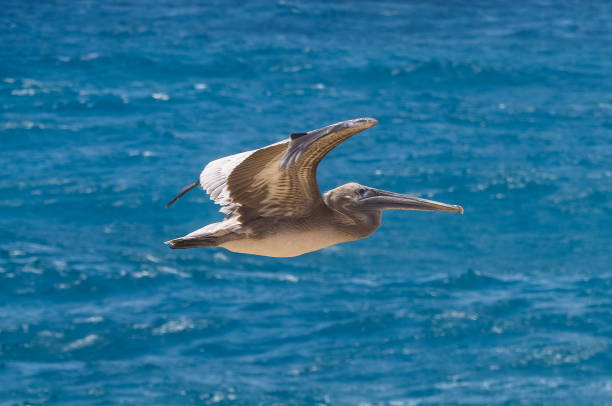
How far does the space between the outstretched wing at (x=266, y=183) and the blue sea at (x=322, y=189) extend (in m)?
22.3

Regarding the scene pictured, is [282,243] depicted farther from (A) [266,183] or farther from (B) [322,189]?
(B) [322,189]

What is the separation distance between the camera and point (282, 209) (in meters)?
9.16

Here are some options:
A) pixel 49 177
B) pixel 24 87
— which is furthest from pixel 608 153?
pixel 24 87

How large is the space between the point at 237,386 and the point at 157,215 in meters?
7.44

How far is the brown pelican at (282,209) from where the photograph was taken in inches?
344

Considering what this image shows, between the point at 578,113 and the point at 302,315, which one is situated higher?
the point at 578,113

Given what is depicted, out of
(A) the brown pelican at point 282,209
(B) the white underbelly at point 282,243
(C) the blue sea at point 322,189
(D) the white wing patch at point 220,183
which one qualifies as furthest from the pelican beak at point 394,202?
(C) the blue sea at point 322,189

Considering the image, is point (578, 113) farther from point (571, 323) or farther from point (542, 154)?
point (571, 323)

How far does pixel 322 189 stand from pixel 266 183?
27.0m

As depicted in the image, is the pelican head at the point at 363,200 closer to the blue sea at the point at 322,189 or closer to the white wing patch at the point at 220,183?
the white wing patch at the point at 220,183

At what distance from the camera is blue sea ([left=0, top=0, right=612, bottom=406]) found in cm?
3192

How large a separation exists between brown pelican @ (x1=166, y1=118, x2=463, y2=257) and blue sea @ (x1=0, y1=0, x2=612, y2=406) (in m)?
22.3

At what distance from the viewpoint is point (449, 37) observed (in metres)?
47.3

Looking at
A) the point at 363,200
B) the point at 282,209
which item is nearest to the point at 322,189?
the point at 363,200
